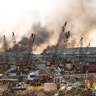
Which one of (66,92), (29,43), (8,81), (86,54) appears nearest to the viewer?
(66,92)

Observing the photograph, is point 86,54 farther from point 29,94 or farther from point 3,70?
point 29,94

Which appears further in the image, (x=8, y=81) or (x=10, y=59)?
(x=10, y=59)

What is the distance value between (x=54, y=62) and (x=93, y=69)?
952 centimetres

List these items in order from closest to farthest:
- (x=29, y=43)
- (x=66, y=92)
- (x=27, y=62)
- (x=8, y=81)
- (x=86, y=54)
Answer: (x=66, y=92), (x=8, y=81), (x=27, y=62), (x=86, y=54), (x=29, y=43)

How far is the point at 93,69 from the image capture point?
56125mm

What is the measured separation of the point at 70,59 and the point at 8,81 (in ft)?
75.3

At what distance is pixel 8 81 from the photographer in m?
44.5

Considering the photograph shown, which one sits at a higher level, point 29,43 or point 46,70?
point 29,43

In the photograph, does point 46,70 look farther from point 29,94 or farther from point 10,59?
point 29,94

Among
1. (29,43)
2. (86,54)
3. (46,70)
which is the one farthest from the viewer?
(29,43)

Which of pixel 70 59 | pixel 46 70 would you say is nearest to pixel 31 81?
pixel 46 70

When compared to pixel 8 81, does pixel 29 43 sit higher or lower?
higher

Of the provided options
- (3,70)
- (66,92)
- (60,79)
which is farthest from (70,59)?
(66,92)

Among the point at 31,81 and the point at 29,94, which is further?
the point at 31,81
